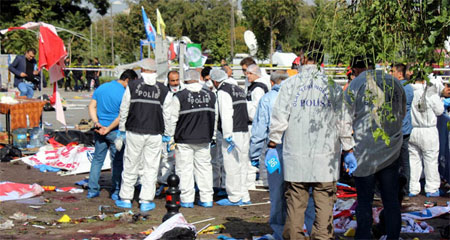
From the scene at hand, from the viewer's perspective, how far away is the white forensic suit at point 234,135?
880 centimetres

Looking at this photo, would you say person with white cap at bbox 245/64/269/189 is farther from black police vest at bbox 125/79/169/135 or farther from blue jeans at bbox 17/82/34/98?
blue jeans at bbox 17/82/34/98

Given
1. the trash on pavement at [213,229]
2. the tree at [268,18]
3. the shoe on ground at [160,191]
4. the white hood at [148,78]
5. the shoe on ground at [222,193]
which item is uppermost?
the tree at [268,18]

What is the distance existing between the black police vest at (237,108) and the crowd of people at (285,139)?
18mm

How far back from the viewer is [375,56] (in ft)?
16.8

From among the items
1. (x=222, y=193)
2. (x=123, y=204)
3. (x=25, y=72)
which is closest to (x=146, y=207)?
(x=123, y=204)

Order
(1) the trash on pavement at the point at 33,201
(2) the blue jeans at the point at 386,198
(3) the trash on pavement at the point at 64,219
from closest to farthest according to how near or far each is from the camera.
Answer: (2) the blue jeans at the point at 386,198 < (3) the trash on pavement at the point at 64,219 < (1) the trash on pavement at the point at 33,201

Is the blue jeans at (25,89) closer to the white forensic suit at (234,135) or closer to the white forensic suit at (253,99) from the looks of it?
the white forensic suit at (253,99)

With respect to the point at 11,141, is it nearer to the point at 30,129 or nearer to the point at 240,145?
the point at 30,129

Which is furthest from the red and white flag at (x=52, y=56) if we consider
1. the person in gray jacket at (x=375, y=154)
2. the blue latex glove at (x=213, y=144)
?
the person in gray jacket at (x=375, y=154)

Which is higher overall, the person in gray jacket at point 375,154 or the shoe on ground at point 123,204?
the person in gray jacket at point 375,154

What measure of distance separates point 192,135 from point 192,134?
0.01 m

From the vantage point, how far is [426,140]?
8.93 metres

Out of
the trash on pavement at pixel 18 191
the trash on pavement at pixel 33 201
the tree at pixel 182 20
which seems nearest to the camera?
the trash on pavement at pixel 33 201

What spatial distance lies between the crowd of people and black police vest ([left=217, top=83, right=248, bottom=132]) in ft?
0.06
